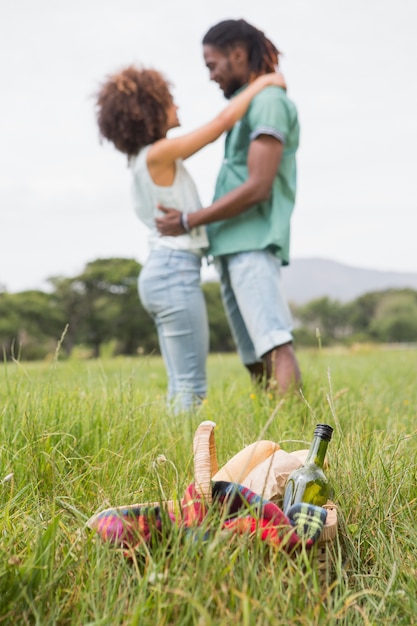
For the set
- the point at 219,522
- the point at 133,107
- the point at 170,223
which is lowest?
the point at 219,522

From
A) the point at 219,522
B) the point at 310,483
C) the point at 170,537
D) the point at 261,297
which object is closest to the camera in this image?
the point at 170,537

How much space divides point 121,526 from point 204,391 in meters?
2.45

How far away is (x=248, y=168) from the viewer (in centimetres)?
374

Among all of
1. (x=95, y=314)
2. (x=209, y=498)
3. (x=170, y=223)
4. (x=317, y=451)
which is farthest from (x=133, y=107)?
(x=95, y=314)

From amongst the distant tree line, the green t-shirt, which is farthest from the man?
the distant tree line

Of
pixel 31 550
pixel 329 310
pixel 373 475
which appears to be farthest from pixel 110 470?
pixel 329 310

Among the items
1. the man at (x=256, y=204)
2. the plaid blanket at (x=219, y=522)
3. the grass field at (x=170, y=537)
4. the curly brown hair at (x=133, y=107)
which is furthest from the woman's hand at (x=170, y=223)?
the plaid blanket at (x=219, y=522)

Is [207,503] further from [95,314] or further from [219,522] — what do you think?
[95,314]

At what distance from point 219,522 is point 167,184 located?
2.57 metres

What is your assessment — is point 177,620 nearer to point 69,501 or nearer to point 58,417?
point 69,501

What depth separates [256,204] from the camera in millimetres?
3752

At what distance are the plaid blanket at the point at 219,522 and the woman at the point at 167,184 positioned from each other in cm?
207

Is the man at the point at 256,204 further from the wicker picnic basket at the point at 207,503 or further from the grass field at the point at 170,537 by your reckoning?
the wicker picnic basket at the point at 207,503

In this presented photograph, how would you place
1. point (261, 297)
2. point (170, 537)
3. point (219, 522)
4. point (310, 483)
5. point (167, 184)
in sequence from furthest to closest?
point (167, 184), point (261, 297), point (310, 483), point (219, 522), point (170, 537)
